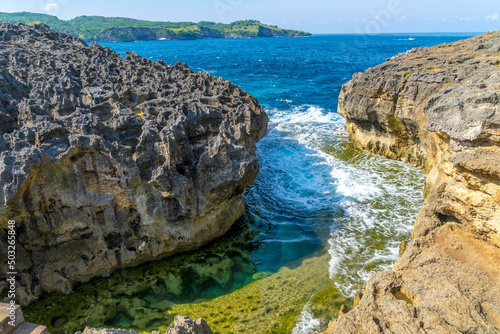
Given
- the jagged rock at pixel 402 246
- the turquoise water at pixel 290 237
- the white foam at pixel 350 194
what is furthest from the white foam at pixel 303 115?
the jagged rock at pixel 402 246

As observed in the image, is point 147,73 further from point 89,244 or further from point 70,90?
point 89,244

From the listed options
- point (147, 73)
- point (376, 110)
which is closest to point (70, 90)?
point (147, 73)

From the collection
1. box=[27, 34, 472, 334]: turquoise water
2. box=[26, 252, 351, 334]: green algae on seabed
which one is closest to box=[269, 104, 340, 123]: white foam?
box=[27, 34, 472, 334]: turquoise water

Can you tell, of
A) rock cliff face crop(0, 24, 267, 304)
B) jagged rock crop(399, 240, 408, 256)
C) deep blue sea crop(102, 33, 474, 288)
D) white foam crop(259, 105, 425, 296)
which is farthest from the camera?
deep blue sea crop(102, 33, 474, 288)

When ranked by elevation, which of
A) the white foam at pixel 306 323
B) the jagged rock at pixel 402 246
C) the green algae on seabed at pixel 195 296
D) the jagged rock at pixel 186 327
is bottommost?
the white foam at pixel 306 323

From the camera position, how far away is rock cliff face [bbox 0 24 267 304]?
9.83m

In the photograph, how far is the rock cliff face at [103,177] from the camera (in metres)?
9.83

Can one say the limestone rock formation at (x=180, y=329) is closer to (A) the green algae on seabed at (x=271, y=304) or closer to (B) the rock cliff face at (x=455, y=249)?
(B) the rock cliff face at (x=455, y=249)

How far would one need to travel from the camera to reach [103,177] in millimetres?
10578

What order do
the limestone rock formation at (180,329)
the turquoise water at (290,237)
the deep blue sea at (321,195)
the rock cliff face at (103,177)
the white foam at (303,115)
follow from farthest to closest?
the white foam at (303,115)
the deep blue sea at (321,195)
the turquoise water at (290,237)
the rock cliff face at (103,177)
the limestone rock formation at (180,329)

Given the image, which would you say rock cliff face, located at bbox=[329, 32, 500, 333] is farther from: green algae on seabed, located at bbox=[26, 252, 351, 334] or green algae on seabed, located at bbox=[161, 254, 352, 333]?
green algae on seabed, located at bbox=[26, 252, 351, 334]

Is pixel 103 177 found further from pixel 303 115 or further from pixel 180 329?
pixel 303 115

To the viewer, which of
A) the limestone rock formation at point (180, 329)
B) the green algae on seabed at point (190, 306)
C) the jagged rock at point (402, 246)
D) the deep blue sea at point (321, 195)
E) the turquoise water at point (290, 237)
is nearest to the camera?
the limestone rock formation at point (180, 329)

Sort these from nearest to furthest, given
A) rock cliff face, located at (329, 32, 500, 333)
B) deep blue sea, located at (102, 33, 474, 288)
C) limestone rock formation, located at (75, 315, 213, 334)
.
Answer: limestone rock formation, located at (75, 315, 213, 334), rock cliff face, located at (329, 32, 500, 333), deep blue sea, located at (102, 33, 474, 288)
